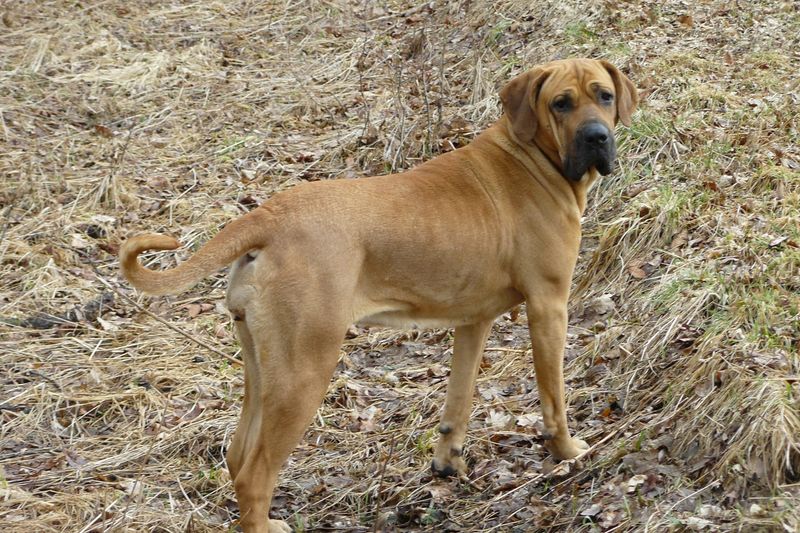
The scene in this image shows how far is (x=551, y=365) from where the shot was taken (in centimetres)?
493

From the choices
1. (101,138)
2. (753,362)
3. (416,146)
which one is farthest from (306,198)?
(101,138)

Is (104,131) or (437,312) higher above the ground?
(437,312)

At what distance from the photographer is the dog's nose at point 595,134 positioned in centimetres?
481

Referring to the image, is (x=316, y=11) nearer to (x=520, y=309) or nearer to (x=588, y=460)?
(x=520, y=309)

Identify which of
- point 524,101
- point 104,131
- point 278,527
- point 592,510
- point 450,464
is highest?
point 524,101

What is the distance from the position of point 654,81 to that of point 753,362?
4592 millimetres

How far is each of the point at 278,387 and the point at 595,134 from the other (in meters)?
1.98

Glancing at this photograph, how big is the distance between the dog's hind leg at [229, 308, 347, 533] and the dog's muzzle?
58.2 inches

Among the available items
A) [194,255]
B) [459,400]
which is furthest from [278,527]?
[194,255]

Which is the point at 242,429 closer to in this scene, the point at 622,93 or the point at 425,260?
the point at 425,260

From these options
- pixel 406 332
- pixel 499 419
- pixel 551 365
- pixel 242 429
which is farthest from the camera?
pixel 406 332

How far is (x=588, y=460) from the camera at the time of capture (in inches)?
195

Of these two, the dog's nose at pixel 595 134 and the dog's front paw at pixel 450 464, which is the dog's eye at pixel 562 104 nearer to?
the dog's nose at pixel 595 134

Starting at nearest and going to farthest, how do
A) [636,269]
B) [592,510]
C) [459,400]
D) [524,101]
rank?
[592,510] → [524,101] → [459,400] → [636,269]
